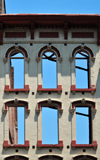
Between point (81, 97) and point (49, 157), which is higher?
point (81, 97)

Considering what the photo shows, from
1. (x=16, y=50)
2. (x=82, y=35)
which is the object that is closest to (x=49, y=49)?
(x=16, y=50)

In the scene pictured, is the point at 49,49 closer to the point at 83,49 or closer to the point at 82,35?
the point at 83,49

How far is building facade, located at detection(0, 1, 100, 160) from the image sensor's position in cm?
4681

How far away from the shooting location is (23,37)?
165 ft

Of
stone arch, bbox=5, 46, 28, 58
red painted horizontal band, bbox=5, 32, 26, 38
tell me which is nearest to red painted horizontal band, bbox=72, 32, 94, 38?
red painted horizontal band, bbox=5, 32, 26, 38

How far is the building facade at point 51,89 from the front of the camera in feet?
154

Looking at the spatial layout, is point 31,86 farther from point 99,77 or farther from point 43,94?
point 99,77

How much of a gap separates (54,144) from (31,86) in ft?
17.8

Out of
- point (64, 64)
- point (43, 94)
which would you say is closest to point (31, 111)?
point (43, 94)

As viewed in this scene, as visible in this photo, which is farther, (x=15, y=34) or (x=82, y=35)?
(x=82, y=35)

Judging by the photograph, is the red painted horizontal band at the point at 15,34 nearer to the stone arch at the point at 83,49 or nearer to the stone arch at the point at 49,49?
the stone arch at the point at 49,49

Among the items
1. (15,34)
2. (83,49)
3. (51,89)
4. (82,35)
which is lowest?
(51,89)

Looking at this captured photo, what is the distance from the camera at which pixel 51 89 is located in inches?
1907

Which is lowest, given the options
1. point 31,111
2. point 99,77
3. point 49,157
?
point 49,157
